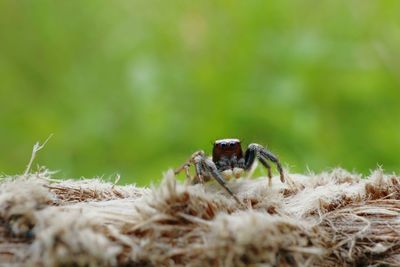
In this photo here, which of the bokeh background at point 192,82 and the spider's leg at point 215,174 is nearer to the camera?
the spider's leg at point 215,174

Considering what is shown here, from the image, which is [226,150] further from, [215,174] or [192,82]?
[192,82]

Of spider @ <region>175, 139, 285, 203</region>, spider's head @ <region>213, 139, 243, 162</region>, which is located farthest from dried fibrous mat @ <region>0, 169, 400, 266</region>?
spider's head @ <region>213, 139, 243, 162</region>

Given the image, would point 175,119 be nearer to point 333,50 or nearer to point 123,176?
point 123,176

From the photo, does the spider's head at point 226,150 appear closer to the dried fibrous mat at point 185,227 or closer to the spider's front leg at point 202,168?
the spider's front leg at point 202,168

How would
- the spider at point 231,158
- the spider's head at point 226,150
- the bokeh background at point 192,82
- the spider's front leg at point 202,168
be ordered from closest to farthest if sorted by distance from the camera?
the spider's front leg at point 202,168, the spider at point 231,158, the spider's head at point 226,150, the bokeh background at point 192,82

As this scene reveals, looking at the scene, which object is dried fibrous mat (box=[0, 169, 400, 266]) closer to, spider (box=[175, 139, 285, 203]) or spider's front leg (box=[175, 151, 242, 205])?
spider's front leg (box=[175, 151, 242, 205])

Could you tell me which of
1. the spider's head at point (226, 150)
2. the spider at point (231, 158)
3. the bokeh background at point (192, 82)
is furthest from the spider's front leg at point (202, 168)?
the bokeh background at point (192, 82)

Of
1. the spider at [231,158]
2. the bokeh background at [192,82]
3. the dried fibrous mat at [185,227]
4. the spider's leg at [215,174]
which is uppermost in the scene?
the bokeh background at [192,82]
